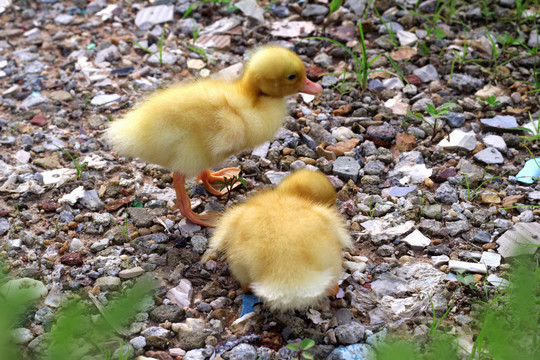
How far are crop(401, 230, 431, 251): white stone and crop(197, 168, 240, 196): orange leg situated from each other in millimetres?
1154

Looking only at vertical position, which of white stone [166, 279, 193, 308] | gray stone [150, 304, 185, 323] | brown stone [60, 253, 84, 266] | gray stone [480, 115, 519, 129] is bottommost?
gray stone [480, 115, 519, 129]

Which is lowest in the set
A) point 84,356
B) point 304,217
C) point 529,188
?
point 529,188

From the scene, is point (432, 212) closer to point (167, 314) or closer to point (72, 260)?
point (167, 314)

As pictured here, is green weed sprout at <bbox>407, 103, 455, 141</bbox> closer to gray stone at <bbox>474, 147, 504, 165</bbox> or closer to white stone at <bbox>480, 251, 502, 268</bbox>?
gray stone at <bbox>474, 147, 504, 165</bbox>

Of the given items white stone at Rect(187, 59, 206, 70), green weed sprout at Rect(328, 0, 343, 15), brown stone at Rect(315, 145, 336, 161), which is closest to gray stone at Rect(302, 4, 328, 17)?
green weed sprout at Rect(328, 0, 343, 15)

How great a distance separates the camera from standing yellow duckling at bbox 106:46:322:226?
3088 mm

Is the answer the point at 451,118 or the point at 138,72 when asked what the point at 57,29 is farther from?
the point at 451,118

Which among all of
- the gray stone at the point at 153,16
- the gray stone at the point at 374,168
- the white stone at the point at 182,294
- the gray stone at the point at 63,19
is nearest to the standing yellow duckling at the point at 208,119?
the white stone at the point at 182,294

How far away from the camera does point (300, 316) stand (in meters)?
2.75

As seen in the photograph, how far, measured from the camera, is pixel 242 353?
257cm

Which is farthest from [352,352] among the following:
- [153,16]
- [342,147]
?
[153,16]

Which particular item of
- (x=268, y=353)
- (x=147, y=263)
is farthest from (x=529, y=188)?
(x=147, y=263)

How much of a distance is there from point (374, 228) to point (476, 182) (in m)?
0.79

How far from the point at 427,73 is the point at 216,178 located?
1.94m
